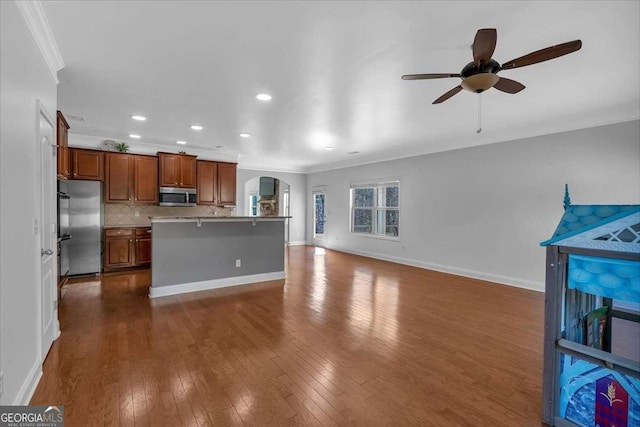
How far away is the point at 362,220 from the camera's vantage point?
8539mm

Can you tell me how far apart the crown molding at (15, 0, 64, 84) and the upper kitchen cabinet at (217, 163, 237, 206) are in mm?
4434

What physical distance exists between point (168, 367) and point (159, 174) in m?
5.03

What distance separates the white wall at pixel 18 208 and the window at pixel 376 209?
259 inches

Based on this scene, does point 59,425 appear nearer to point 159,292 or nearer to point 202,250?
point 159,292

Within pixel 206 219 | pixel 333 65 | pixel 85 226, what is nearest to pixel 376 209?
pixel 206 219

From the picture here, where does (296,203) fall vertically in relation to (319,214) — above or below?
above

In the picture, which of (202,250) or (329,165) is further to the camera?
(329,165)

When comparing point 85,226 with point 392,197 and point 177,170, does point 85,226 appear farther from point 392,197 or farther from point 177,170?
point 392,197

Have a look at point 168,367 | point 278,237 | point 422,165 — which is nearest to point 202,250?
point 278,237

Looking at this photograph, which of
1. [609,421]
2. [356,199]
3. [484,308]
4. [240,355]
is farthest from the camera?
[356,199]

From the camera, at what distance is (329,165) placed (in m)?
9.28

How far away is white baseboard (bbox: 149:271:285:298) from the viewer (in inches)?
170

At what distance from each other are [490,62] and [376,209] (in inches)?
233

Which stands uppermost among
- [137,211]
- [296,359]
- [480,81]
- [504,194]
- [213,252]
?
[480,81]
